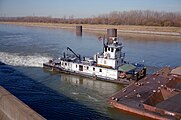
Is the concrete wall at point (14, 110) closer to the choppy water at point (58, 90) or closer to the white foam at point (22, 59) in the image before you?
the choppy water at point (58, 90)

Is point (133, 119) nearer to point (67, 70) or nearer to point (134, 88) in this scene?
point (134, 88)

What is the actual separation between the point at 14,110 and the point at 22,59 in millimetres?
27108

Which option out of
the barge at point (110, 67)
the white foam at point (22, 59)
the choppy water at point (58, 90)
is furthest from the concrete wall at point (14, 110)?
the white foam at point (22, 59)

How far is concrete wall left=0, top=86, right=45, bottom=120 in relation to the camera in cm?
1303

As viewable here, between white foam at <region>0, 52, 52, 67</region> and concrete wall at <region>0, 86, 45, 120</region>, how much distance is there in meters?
20.7

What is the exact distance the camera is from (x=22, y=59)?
133 feet

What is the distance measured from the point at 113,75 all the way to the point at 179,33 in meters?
62.6

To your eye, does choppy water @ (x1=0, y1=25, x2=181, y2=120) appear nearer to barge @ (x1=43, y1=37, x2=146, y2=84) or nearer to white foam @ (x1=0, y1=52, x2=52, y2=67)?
white foam @ (x1=0, y1=52, x2=52, y2=67)

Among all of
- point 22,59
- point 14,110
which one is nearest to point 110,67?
point 22,59

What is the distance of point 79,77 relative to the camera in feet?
105

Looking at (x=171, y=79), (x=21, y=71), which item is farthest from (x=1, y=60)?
(x=171, y=79)

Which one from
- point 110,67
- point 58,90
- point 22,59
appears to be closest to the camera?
point 58,90

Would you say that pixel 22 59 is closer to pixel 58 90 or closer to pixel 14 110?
pixel 58 90

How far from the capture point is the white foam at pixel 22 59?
123 ft
